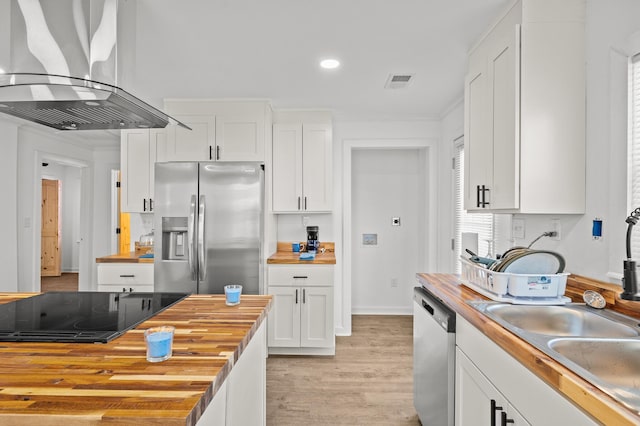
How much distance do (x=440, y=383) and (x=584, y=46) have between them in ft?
5.99

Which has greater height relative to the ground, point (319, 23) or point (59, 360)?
point (319, 23)

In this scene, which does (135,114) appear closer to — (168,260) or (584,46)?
(168,260)

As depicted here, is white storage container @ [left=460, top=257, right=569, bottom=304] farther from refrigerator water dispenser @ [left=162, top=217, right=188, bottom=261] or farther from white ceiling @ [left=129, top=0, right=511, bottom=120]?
refrigerator water dispenser @ [left=162, top=217, right=188, bottom=261]

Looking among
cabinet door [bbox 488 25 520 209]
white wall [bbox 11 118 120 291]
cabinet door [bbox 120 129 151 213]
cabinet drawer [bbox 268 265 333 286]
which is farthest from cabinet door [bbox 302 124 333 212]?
white wall [bbox 11 118 120 291]

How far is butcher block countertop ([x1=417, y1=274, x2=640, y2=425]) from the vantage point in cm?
79

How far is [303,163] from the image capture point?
3779 millimetres

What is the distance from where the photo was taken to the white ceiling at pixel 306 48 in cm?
200

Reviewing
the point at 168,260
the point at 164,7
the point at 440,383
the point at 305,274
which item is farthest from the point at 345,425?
the point at 164,7

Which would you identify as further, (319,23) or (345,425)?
(345,425)

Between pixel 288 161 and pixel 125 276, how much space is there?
6.33ft

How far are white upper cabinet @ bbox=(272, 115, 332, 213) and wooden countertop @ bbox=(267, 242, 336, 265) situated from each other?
1.59 feet

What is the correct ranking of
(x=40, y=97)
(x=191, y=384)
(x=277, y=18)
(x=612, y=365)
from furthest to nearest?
(x=277, y=18) → (x=40, y=97) → (x=612, y=365) → (x=191, y=384)

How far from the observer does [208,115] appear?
11.7ft

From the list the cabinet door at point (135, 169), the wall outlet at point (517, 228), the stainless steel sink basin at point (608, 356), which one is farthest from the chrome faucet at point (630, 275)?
the cabinet door at point (135, 169)
